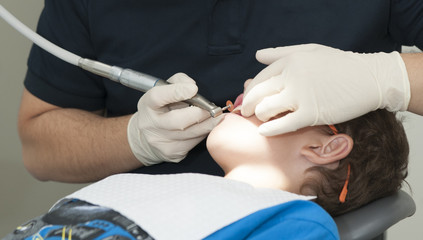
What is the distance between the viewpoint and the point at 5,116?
79.4 inches

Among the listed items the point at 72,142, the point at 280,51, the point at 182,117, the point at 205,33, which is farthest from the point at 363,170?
the point at 72,142

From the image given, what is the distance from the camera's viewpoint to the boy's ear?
3.70 ft

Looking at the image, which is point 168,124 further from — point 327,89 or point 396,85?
point 396,85

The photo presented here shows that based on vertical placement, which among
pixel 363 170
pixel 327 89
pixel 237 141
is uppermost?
pixel 327 89

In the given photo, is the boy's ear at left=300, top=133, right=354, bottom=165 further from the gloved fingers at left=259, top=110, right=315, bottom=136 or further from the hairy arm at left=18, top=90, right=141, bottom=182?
the hairy arm at left=18, top=90, right=141, bottom=182

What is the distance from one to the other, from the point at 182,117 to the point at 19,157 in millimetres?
1130

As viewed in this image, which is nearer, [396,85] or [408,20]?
[396,85]

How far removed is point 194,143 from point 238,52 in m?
0.27

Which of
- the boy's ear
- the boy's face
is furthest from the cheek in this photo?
the boy's ear

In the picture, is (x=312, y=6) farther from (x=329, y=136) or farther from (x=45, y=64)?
(x=45, y=64)

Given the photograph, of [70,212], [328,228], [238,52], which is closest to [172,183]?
[70,212]

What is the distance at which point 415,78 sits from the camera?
43.4 inches

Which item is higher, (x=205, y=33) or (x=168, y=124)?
(x=205, y=33)

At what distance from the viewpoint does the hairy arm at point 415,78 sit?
110 cm
